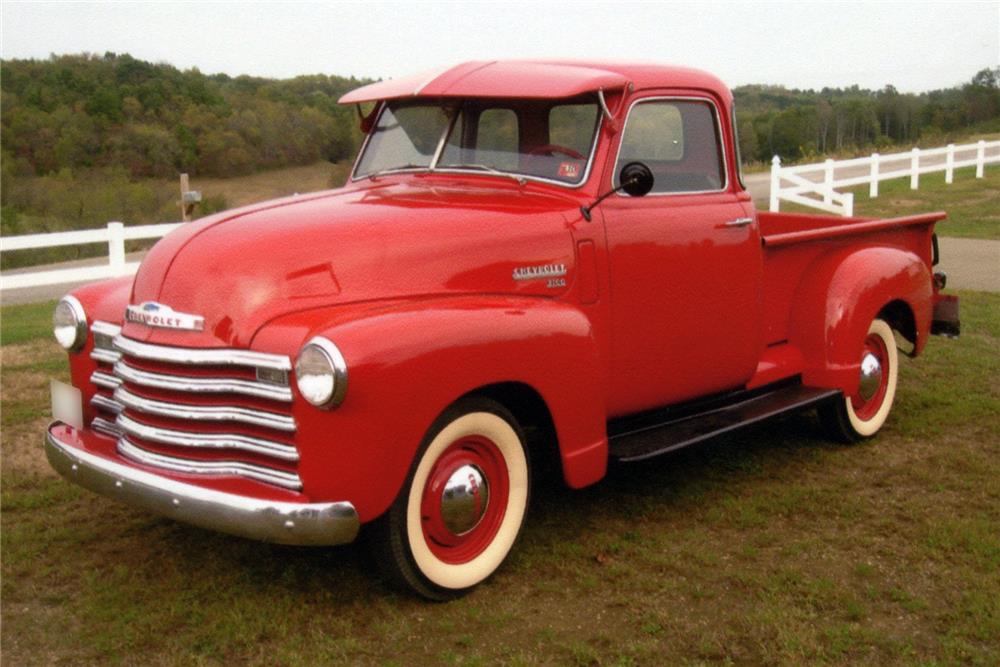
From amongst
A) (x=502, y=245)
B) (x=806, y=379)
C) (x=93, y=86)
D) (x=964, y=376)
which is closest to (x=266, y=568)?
Answer: (x=502, y=245)

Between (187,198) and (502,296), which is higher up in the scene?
(187,198)

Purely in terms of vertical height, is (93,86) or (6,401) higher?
(93,86)

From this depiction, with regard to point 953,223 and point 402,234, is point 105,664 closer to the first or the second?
point 402,234

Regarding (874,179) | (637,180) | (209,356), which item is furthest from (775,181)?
(209,356)

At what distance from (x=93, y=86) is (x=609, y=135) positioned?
72.4 feet

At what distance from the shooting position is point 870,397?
20.2ft

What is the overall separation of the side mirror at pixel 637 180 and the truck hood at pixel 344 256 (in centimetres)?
25

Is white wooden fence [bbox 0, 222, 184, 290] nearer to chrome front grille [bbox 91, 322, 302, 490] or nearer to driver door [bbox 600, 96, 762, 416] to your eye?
driver door [bbox 600, 96, 762, 416]

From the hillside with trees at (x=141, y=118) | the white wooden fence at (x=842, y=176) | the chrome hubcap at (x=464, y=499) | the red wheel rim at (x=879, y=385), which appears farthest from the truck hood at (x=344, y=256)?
the white wooden fence at (x=842, y=176)

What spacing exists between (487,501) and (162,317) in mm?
1378

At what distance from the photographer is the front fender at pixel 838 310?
19.1 ft

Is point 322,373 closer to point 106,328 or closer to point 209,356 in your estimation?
point 209,356

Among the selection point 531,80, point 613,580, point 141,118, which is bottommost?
point 613,580

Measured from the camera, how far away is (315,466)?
11.7 feet
